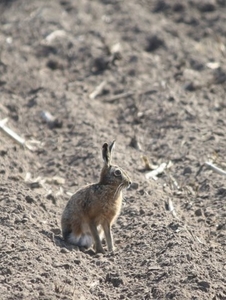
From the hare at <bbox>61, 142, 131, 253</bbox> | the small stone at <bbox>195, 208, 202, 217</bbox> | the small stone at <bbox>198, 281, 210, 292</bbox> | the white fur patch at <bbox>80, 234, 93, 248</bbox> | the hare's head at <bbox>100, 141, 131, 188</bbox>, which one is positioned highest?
the small stone at <bbox>198, 281, 210, 292</bbox>

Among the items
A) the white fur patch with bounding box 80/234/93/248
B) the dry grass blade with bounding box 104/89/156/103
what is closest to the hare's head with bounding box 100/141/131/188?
the white fur patch with bounding box 80/234/93/248

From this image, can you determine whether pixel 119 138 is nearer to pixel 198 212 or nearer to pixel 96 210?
pixel 198 212

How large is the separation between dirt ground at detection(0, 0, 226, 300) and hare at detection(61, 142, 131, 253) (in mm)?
224

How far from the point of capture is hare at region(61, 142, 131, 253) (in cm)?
1038

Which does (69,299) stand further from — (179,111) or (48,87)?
(48,87)

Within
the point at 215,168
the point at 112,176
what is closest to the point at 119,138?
the point at 215,168

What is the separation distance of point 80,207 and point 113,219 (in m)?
0.44

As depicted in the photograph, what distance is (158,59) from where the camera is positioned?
16.8 meters

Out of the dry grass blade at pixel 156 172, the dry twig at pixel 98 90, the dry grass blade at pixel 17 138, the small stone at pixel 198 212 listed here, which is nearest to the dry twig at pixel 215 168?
the dry grass blade at pixel 156 172

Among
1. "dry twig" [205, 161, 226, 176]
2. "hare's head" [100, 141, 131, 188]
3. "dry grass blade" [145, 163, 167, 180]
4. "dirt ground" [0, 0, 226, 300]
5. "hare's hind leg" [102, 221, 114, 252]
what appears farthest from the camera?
"dry grass blade" [145, 163, 167, 180]

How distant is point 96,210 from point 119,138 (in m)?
3.39

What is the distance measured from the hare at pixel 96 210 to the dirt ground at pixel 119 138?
0.22 meters

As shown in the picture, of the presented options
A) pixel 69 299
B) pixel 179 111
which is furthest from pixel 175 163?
pixel 69 299

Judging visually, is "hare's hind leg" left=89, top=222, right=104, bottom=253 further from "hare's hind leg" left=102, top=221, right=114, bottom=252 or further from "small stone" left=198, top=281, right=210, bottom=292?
"small stone" left=198, top=281, right=210, bottom=292
